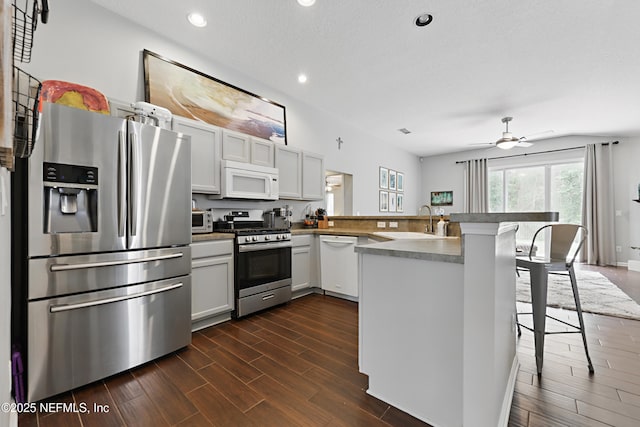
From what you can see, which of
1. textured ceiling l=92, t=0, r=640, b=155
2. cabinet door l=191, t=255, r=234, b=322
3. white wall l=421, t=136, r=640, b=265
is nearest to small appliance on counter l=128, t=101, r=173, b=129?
textured ceiling l=92, t=0, r=640, b=155

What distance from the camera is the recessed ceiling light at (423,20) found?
240cm

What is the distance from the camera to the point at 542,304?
1.72 metres

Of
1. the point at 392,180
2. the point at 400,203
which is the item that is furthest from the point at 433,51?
the point at 400,203

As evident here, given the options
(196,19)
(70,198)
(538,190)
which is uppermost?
(196,19)

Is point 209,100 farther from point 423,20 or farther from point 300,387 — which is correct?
point 300,387

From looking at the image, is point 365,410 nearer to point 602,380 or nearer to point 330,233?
point 602,380

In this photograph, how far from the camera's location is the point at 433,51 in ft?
9.58

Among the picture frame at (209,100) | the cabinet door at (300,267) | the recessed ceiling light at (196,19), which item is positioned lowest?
the cabinet door at (300,267)

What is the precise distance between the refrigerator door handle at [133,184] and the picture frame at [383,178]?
5.10m

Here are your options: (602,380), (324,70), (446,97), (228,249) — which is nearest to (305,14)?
(324,70)

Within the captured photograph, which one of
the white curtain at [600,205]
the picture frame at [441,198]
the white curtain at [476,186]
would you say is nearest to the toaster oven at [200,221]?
the white curtain at [476,186]

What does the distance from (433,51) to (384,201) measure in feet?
12.3

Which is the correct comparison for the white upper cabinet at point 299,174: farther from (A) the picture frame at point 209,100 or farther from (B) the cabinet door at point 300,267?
(B) the cabinet door at point 300,267

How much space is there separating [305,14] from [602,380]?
140 inches
